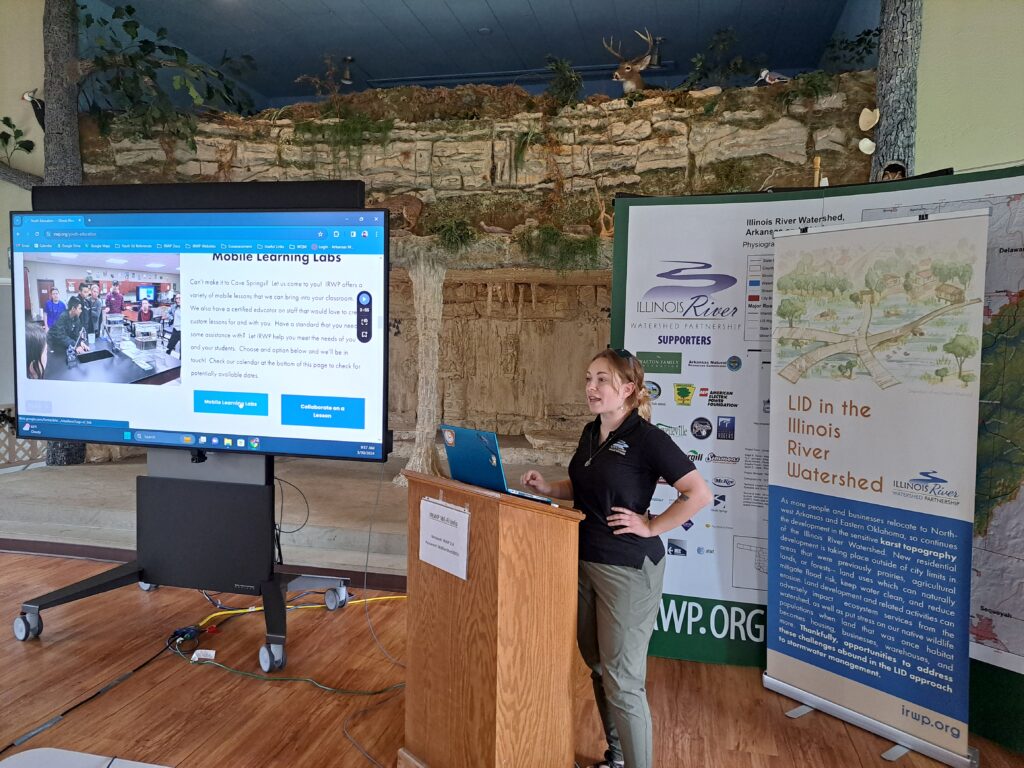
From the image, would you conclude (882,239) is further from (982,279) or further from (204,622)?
(204,622)

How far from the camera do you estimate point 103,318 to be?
10.6 feet

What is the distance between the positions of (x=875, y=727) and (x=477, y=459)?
6.39ft

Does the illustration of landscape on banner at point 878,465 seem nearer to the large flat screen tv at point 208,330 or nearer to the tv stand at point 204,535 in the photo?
the large flat screen tv at point 208,330

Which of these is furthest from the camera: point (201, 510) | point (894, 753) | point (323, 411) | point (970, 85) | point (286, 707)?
point (970, 85)

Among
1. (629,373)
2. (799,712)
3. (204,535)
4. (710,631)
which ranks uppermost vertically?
(629,373)

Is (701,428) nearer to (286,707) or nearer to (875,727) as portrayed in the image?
(875,727)

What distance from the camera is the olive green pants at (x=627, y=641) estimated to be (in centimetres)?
210

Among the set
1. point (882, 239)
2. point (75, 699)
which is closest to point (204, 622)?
point (75, 699)

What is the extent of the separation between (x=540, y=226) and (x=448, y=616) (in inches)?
195

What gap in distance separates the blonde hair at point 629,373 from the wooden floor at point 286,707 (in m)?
1.30

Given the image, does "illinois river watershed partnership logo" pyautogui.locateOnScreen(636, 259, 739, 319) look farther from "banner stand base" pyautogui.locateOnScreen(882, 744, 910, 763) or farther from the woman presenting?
"banner stand base" pyautogui.locateOnScreen(882, 744, 910, 763)

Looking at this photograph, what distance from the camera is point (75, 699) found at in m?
2.79

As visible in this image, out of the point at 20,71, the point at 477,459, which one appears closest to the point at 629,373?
the point at 477,459

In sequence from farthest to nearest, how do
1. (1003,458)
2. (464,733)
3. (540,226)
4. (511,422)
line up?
(511,422) → (540,226) → (1003,458) → (464,733)
